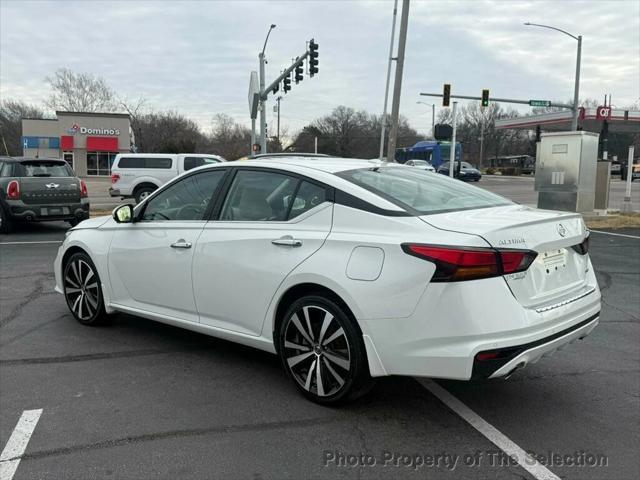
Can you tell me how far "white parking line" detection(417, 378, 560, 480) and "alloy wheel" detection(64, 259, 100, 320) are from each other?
10.0 feet

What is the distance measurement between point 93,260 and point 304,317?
2494 mm

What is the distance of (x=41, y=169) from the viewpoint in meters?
12.6

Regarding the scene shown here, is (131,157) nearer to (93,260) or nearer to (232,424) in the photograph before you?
(93,260)

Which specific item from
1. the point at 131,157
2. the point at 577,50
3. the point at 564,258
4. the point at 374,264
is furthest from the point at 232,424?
the point at 577,50

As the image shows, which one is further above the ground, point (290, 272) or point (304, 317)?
point (290, 272)

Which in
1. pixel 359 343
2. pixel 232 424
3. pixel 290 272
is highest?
pixel 290 272

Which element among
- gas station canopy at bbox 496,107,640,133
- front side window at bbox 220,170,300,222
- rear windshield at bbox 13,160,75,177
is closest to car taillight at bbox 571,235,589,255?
front side window at bbox 220,170,300,222

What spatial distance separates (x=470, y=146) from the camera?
334 ft

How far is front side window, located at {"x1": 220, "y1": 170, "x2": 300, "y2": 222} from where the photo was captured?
13.0 feet

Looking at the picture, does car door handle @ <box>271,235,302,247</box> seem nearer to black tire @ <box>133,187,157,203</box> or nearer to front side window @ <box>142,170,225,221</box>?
front side window @ <box>142,170,225,221</box>

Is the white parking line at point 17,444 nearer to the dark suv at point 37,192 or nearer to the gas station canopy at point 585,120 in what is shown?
the dark suv at point 37,192

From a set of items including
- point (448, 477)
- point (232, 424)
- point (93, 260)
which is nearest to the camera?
point (448, 477)

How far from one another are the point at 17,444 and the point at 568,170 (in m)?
15.5

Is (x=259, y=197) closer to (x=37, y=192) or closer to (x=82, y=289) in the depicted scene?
(x=82, y=289)
